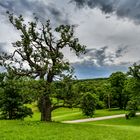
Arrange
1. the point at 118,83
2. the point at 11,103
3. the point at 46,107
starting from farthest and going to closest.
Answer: the point at 118,83 < the point at 11,103 < the point at 46,107

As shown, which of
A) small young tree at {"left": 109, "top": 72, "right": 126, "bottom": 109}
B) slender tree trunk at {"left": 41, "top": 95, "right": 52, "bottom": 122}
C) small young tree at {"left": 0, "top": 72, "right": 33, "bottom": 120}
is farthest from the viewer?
small young tree at {"left": 109, "top": 72, "right": 126, "bottom": 109}

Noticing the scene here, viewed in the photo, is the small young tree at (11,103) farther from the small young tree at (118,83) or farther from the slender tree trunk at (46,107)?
the small young tree at (118,83)

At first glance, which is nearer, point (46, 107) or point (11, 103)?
point (46, 107)

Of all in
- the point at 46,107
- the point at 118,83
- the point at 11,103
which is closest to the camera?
Result: the point at 46,107

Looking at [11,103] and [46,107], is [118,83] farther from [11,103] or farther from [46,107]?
[46,107]

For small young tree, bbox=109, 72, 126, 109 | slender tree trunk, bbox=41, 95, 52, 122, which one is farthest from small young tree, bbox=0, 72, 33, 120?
small young tree, bbox=109, 72, 126, 109

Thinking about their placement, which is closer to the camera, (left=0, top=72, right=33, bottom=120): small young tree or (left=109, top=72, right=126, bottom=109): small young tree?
(left=0, top=72, right=33, bottom=120): small young tree

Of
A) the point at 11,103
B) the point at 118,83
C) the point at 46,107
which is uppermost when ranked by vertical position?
the point at 118,83

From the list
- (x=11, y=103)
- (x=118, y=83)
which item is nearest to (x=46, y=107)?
(x=11, y=103)

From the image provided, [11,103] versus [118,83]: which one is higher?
[118,83]

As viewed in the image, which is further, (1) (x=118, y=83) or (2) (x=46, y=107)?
(1) (x=118, y=83)

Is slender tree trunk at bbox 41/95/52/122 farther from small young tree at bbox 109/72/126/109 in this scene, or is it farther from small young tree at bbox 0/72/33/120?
small young tree at bbox 109/72/126/109

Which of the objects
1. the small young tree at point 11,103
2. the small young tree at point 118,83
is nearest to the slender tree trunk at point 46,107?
the small young tree at point 11,103

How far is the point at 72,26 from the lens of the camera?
45.6 meters
